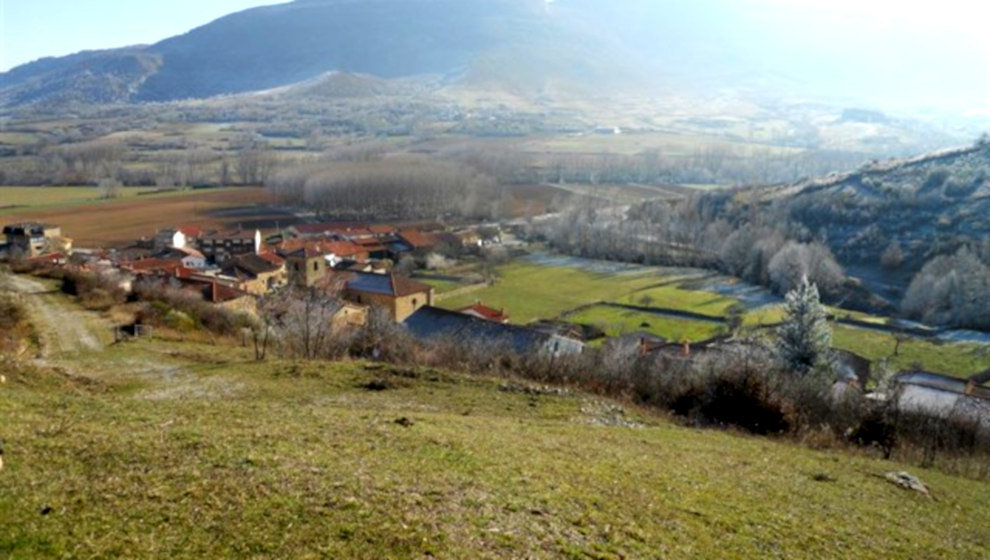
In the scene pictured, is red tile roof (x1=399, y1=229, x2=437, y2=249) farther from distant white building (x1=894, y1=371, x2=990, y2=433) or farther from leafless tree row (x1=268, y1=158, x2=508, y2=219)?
distant white building (x1=894, y1=371, x2=990, y2=433)

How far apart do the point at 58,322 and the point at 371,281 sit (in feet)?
69.2

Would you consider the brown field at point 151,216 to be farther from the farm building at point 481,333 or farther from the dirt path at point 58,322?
the farm building at point 481,333

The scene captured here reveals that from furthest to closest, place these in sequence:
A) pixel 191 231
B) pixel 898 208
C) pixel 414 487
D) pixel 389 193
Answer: pixel 389 193
pixel 898 208
pixel 191 231
pixel 414 487

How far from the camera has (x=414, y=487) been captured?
1038 centimetres

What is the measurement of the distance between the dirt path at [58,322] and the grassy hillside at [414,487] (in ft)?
19.4

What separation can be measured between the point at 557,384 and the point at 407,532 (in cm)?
1653

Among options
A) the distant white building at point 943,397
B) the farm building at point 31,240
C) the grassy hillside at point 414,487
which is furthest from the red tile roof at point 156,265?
the distant white building at point 943,397

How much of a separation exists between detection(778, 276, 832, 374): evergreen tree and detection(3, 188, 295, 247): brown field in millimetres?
65212

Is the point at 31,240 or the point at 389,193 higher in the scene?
the point at 389,193

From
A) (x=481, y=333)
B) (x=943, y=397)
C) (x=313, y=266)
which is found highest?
(x=481, y=333)

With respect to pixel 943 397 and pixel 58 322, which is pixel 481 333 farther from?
pixel 943 397

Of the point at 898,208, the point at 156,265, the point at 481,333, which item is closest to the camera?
the point at 481,333

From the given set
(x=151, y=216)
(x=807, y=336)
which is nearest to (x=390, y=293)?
(x=807, y=336)

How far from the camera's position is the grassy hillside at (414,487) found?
8.49 m
